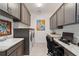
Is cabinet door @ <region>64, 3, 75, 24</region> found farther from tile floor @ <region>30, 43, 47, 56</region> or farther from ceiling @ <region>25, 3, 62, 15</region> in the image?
tile floor @ <region>30, 43, 47, 56</region>

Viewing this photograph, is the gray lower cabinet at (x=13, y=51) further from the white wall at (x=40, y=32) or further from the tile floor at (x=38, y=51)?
the white wall at (x=40, y=32)

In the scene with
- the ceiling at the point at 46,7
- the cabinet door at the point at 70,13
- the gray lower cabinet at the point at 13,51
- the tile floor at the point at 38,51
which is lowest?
the tile floor at the point at 38,51

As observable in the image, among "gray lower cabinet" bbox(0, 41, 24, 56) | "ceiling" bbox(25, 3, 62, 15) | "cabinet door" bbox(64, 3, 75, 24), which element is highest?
"ceiling" bbox(25, 3, 62, 15)

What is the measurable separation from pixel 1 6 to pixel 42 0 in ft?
3.43

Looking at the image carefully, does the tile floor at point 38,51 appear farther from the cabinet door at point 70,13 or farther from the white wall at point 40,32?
the white wall at point 40,32

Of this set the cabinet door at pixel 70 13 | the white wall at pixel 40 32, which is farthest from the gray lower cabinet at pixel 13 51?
the white wall at pixel 40 32

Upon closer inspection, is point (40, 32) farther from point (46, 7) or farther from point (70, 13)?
point (70, 13)

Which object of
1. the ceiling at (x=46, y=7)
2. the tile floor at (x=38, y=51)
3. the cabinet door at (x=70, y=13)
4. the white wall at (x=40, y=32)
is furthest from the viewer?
the white wall at (x=40, y=32)

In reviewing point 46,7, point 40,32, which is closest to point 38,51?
point 46,7

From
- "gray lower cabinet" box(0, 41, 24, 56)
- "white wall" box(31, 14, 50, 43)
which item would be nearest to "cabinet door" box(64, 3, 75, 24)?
"gray lower cabinet" box(0, 41, 24, 56)

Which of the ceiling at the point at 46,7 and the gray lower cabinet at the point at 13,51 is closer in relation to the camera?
the gray lower cabinet at the point at 13,51

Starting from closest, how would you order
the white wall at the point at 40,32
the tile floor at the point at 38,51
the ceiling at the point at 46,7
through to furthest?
the tile floor at the point at 38,51 < the ceiling at the point at 46,7 < the white wall at the point at 40,32

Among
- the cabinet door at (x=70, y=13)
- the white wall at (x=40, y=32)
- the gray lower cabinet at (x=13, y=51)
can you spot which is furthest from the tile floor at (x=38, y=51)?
the white wall at (x=40, y=32)

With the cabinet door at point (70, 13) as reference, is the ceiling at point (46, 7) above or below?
above
